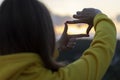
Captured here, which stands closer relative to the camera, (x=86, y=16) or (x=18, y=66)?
(x=18, y=66)

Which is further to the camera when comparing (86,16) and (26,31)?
(86,16)

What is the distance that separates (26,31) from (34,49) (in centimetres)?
5

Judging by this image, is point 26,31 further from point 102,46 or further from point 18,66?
point 102,46

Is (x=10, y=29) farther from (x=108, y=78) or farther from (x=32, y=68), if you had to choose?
(x=108, y=78)

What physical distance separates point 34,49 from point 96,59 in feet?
0.52

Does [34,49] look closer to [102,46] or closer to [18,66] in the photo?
[18,66]

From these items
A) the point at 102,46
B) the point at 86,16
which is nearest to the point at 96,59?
the point at 102,46

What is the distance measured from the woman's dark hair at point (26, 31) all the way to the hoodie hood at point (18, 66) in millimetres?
29

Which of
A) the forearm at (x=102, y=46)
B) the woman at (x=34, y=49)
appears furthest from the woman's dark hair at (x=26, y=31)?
the forearm at (x=102, y=46)

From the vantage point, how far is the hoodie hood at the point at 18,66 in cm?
95

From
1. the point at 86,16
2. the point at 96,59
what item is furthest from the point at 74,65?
the point at 86,16

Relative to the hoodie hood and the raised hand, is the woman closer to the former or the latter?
the hoodie hood

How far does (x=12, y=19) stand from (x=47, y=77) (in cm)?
17

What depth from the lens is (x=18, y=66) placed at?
0.96 meters
